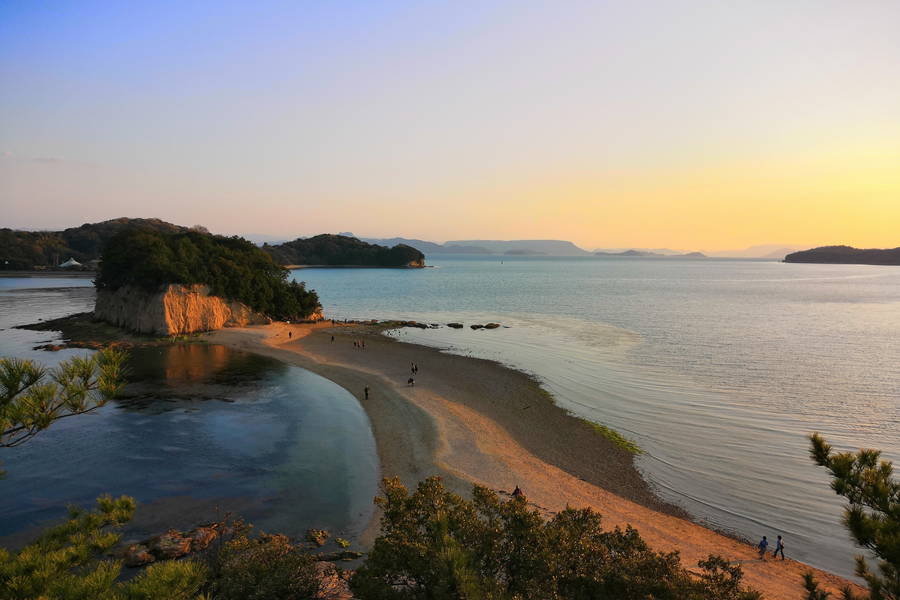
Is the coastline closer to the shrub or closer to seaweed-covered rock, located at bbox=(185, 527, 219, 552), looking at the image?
seaweed-covered rock, located at bbox=(185, 527, 219, 552)

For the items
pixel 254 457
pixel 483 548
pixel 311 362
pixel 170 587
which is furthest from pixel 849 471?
pixel 311 362

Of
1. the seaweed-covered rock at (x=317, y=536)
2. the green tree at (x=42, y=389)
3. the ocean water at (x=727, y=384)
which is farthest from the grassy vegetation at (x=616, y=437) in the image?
the green tree at (x=42, y=389)

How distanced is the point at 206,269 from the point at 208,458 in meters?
40.6

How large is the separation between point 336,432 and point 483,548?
20.5m

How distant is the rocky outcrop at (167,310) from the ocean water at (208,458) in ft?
48.3

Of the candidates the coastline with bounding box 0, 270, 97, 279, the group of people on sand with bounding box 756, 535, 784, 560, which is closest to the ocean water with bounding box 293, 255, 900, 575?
the group of people on sand with bounding box 756, 535, 784, 560

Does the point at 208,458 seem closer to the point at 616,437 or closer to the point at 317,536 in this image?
the point at 317,536

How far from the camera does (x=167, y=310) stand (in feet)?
183

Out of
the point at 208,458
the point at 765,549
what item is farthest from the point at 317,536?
the point at 765,549

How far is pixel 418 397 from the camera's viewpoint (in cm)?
3609

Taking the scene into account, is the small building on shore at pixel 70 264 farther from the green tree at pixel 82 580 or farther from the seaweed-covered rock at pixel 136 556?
the green tree at pixel 82 580

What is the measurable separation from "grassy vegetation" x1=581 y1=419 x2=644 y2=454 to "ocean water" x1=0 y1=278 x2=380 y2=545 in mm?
14226

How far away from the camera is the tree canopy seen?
56062mm

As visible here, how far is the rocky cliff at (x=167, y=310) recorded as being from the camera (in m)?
55.7
